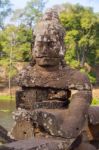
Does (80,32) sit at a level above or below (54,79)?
above

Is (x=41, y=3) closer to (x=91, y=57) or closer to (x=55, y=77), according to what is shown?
(x=91, y=57)

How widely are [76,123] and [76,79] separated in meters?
0.61

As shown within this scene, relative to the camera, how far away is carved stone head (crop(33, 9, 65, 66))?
192 inches

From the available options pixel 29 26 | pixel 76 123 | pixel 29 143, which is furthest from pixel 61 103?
pixel 29 26

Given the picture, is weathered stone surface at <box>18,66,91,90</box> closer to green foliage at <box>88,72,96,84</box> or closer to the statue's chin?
the statue's chin

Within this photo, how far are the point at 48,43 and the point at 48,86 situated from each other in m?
0.45

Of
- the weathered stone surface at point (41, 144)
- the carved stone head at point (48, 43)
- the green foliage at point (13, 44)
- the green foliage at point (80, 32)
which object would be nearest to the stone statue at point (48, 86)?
the carved stone head at point (48, 43)

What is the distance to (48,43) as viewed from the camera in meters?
4.88

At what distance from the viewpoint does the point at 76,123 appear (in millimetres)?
4344

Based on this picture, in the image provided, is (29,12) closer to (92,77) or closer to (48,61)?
(92,77)

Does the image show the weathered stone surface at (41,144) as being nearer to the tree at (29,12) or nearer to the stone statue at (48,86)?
the stone statue at (48,86)

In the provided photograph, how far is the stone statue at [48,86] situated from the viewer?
4637mm

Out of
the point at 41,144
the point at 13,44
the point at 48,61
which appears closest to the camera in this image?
the point at 41,144

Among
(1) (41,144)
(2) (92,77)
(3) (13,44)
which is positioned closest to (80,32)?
(2) (92,77)
